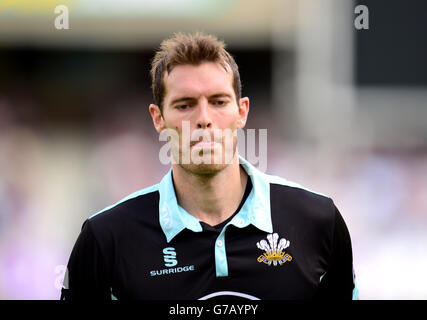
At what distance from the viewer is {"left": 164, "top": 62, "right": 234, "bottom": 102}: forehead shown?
2.83 metres

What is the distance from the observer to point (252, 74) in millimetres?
7102

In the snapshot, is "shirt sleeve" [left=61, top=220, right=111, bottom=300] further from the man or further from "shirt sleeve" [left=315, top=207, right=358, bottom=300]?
"shirt sleeve" [left=315, top=207, right=358, bottom=300]

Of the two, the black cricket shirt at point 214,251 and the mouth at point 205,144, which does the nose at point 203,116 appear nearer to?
the mouth at point 205,144

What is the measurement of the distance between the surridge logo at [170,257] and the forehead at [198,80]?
748 mm

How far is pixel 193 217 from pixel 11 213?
4.02 metres

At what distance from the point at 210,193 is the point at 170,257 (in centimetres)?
36

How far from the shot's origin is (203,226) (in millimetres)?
A: 2836

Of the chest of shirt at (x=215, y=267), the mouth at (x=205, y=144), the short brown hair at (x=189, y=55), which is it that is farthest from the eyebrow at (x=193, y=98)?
the chest of shirt at (x=215, y=267)

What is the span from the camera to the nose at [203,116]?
2770 millimetres
